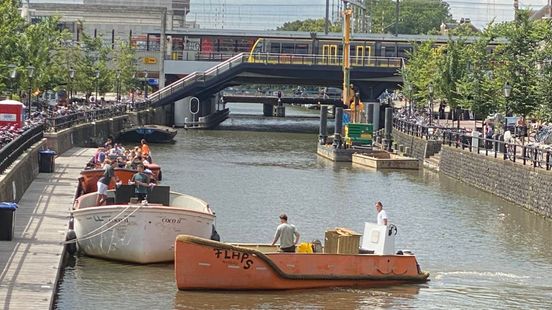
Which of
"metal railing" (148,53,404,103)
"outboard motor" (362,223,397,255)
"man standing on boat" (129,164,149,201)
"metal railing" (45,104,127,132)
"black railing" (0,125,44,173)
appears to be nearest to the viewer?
"outboard motor" (362,223,397,255)

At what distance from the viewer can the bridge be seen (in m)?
103

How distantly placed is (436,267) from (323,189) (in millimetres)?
21618

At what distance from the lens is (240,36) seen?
123m

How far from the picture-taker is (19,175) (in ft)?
123

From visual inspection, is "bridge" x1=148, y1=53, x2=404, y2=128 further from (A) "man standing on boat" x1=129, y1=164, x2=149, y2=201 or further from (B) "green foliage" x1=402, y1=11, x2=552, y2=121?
(A) "man standing on boat" x1=129, y1=164, x2=149, y2=201

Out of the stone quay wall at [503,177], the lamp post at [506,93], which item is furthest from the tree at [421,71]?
the stone quay wall at [503,177]

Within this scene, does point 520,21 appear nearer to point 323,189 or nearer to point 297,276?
point 323,189

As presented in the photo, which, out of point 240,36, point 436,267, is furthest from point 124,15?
point 436,267

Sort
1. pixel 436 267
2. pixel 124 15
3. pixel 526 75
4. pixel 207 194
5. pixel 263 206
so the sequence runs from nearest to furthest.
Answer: pixel 436 267 < pixel 263 206 < pixel 207 194 < pixel 526 75 < pixel 124 15

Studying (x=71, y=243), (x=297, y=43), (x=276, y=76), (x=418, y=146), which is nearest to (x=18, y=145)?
(x=71, y=243)

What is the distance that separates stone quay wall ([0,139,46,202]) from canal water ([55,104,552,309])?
378cm

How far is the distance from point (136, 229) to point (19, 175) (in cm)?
910

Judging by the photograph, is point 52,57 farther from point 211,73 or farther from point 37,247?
point 37,247

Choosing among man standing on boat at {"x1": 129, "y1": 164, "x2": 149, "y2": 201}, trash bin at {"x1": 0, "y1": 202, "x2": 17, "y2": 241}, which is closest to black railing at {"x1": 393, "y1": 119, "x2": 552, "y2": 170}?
man standing on boat at {"x1": 129, "y1": 164, "x2": 149, "y2": 201}
